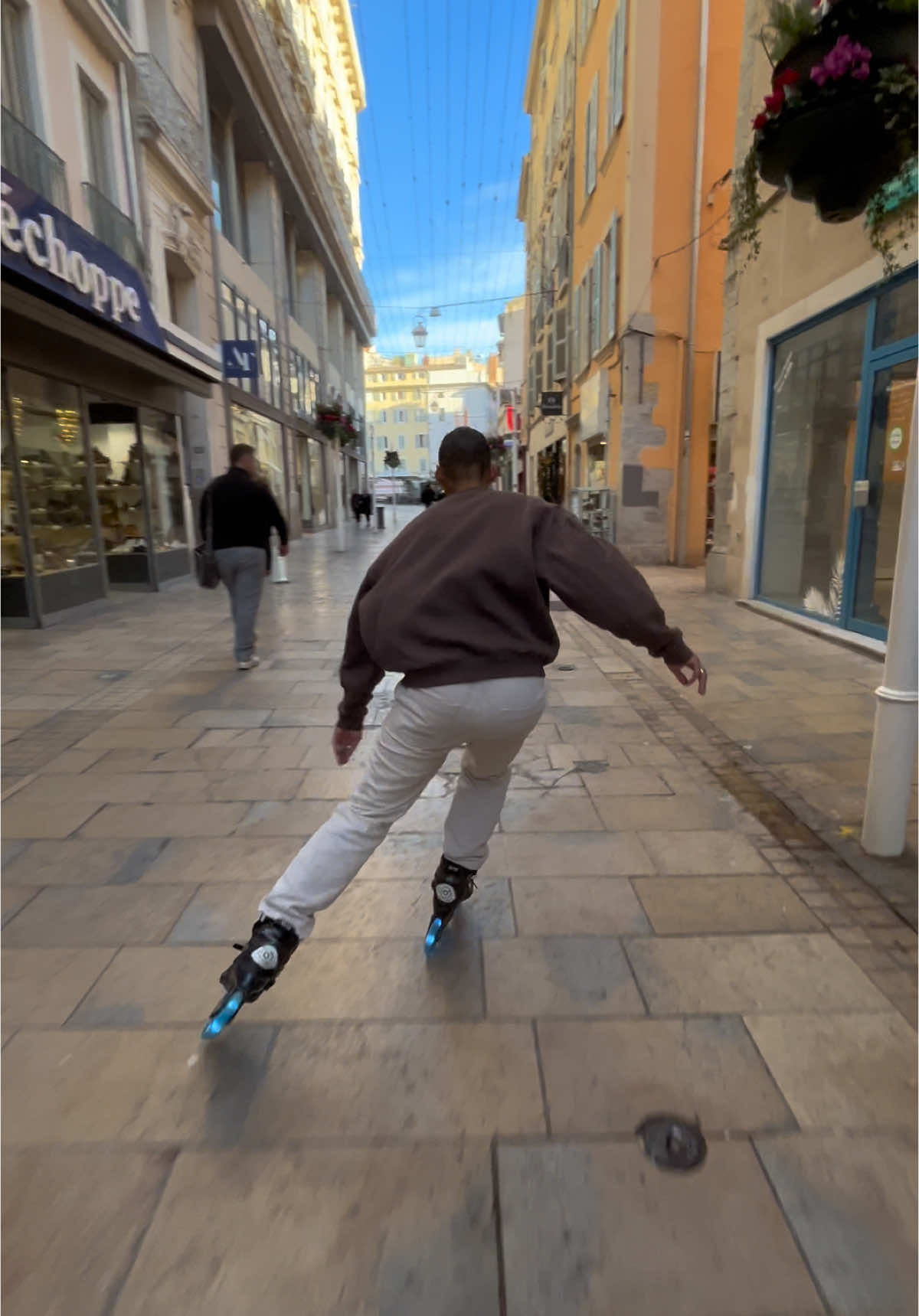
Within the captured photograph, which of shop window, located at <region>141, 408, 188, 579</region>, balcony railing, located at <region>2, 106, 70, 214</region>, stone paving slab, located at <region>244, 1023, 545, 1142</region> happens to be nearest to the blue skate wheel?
stone paving slab, located at <region>244, 1023, 545, 1142</region>

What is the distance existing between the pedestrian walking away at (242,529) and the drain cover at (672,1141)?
5224 millimetres

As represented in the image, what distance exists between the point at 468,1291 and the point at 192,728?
402cm

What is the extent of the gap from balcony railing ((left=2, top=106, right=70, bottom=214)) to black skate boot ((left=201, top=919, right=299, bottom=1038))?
8.44 metres

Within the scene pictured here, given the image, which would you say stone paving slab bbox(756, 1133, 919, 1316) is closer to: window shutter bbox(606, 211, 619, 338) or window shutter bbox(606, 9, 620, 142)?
window shutter bbox(606, 211, 619, 338)

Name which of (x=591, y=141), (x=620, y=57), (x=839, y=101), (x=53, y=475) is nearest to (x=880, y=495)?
(x=839, y=101)

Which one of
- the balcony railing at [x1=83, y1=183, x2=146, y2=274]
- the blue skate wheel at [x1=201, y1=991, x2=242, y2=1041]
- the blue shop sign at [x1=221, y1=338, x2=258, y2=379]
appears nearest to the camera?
the blue skate wheel at [x1=201, y1=991, x2=242, y2=1041]

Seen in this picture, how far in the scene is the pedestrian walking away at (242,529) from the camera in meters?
6.21

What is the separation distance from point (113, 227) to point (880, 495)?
10090 mm

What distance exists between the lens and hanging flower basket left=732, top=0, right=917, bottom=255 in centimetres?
328

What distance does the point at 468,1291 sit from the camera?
4.78 ft

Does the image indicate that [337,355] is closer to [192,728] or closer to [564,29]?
[564,29]

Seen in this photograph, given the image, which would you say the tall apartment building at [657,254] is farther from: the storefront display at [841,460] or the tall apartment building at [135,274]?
the tall apartment building at [135,274]

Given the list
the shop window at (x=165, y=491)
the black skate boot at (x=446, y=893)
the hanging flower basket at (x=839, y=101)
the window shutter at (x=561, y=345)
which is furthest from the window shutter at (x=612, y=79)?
the black skate boot at (x=446, y=893)

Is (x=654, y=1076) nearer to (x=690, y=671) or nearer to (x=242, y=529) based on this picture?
(x=690, y=671)
